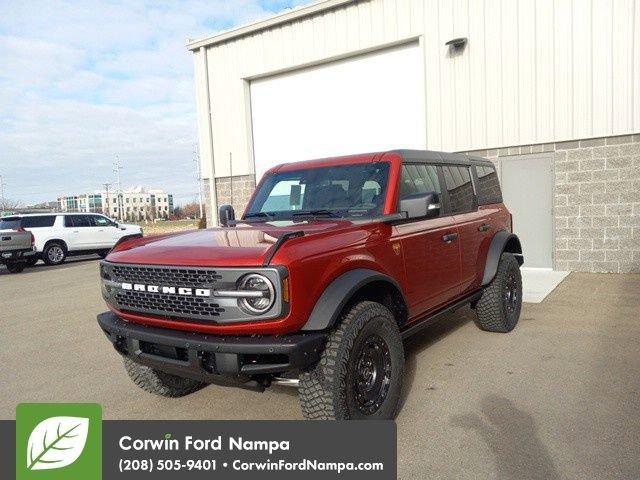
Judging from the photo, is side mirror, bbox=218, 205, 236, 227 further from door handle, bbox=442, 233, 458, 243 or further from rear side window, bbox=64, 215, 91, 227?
rear side window, bbox=64, 215, 91, 227

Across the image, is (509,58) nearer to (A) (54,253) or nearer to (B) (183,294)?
(B) (183,294)

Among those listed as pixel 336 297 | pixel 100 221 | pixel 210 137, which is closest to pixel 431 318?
pixel 336 297

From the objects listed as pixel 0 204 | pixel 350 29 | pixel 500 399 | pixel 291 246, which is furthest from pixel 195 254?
pixel 0 204

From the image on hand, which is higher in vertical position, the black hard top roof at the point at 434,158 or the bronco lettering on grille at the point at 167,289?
the black hard top roof at the point at 434,158

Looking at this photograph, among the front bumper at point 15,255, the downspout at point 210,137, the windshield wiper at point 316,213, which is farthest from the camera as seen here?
the front bumper at point 15,255

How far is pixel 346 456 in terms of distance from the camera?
105 inches

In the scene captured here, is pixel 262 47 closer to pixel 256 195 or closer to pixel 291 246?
pixel 256 195

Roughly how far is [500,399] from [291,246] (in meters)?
2.08

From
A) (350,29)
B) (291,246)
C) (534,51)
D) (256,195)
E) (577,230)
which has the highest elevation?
(350,29)

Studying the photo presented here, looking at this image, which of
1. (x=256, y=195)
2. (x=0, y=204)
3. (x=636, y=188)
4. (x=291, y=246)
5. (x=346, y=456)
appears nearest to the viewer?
(x=346, y=456)

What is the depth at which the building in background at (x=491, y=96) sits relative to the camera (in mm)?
8797

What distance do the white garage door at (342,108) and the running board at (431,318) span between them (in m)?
6.54

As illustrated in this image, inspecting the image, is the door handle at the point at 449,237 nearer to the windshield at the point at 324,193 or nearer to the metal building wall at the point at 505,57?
the windshield at the point at 324,193

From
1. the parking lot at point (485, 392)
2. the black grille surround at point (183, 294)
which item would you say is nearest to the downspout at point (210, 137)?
the parking lot at point (485, 392)
